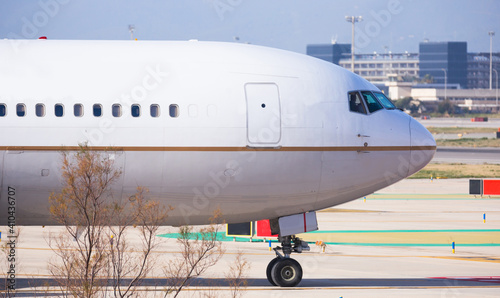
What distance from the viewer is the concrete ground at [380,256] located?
22.5 metres

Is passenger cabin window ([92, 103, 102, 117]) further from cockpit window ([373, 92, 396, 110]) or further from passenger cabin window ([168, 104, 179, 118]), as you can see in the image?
cockpit window ([373, 92, 396, 110])

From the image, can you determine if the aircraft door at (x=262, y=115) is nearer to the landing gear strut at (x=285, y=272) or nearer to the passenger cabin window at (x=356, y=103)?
the passenger cabin window at (x=356, y=103)

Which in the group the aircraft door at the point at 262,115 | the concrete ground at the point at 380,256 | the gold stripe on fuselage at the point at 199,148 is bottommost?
the concrete ground at the point at 380,256

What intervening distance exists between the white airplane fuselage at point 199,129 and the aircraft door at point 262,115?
0.03m

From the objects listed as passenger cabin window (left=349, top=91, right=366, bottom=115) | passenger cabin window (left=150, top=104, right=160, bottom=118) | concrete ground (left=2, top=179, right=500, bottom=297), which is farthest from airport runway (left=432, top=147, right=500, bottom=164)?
passenger cabin window (left=150, top=104, right=160, bottom=118)

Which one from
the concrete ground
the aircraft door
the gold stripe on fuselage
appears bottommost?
the concrete ground

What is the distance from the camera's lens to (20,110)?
19828 mm

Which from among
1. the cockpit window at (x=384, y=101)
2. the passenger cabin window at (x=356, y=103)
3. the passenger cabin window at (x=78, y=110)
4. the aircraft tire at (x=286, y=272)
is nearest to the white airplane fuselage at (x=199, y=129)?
the passenger cabin window at (x=78, y=110)

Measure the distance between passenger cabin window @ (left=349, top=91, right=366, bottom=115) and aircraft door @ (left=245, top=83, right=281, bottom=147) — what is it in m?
2.14

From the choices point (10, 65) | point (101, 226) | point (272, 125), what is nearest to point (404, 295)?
point (272, 125)

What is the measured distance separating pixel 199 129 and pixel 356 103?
443cm

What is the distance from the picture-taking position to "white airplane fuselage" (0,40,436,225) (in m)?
19.9

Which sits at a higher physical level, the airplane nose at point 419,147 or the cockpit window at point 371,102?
the cockpit window at point 371,102

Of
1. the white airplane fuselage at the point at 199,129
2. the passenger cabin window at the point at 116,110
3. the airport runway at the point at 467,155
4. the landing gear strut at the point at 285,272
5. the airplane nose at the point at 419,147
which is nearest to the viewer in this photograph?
the white airplane fuselage at the point at 199,129
